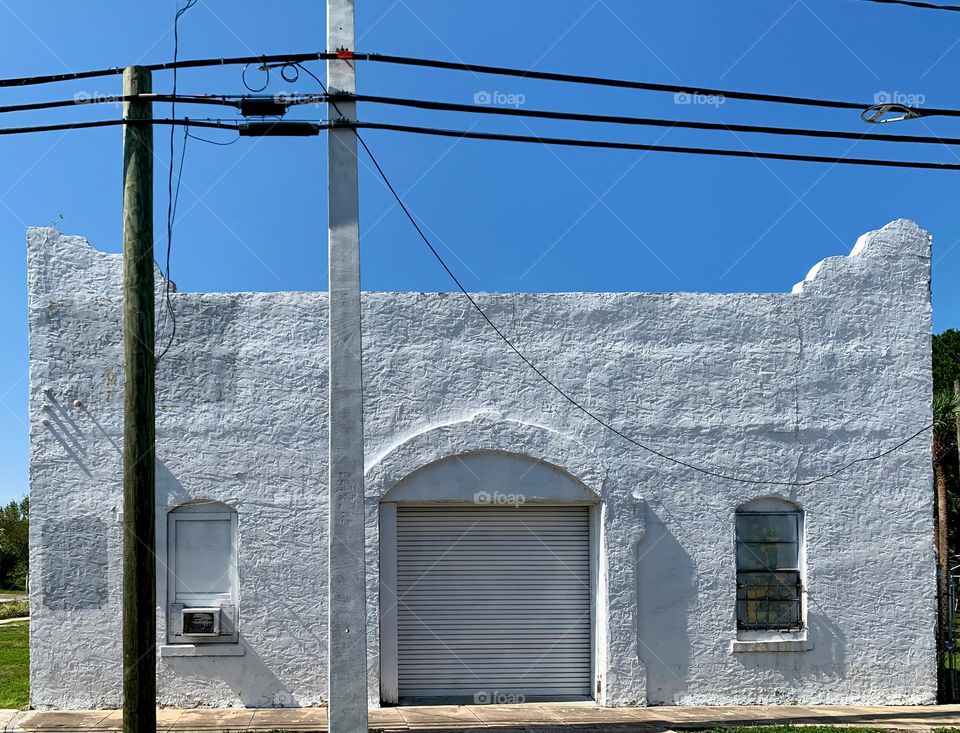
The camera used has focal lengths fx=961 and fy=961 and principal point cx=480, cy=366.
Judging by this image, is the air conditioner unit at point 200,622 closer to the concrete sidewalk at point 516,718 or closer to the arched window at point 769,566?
the concrete sidewalk at point 516,718

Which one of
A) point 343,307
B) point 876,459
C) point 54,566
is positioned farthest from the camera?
point 876,459

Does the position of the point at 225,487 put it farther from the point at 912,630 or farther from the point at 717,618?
the point at 912,630

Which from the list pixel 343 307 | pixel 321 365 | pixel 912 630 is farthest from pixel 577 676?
pixel 343 307

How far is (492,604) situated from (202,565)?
3509 mm

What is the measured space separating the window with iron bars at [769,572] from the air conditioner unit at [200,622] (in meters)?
6.27

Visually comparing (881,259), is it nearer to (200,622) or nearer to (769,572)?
(769,572)

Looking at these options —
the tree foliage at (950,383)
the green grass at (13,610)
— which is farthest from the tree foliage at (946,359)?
the green grass at (13,610)

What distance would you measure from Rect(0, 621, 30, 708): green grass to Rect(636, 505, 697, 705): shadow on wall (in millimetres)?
7470

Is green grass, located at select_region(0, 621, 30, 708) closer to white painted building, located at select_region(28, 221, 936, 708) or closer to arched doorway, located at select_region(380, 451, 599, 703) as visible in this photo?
white painted building, located at select_region(28, 221, 936, 708)

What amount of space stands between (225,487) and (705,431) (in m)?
5.87

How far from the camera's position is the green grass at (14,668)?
11805 mm

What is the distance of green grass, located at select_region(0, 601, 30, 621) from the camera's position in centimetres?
2352

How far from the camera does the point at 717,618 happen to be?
38.3ft

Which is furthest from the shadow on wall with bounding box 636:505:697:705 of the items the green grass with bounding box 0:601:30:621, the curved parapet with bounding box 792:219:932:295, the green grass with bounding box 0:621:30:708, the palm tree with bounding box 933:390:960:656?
the green grass with bounding box 0:601:30:621
